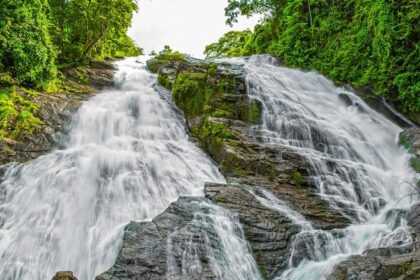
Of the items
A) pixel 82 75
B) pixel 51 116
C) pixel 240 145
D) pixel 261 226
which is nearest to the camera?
pixel 261 226

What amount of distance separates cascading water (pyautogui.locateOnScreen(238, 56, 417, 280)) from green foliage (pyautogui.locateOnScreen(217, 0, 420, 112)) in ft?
3.07

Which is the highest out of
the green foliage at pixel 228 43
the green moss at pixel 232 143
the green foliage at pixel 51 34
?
the green foliage at pixel 228 43

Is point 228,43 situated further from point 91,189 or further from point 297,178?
point 91,189

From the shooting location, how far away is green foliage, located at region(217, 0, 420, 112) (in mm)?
12797

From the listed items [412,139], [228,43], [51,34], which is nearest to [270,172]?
[412,139]

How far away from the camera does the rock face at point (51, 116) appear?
10.4m

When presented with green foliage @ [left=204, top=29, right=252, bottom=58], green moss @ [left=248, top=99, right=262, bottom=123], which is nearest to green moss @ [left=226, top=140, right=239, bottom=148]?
green moss @ [left=248, top=99, right=262, bottom=123]

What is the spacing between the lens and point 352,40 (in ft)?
49.9

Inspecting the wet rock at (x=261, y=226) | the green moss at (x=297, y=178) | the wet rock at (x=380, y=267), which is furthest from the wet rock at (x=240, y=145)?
the wet rock at (x=380, y=267)

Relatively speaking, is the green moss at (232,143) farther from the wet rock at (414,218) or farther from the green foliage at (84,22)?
the green foliage at (84,22)

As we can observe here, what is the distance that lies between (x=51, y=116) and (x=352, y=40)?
11.3 m

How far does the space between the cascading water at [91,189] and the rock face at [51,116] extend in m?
0.40

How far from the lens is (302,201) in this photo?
346 inches

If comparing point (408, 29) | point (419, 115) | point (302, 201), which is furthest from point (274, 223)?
point (408, 29)
